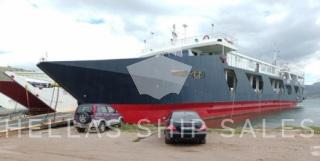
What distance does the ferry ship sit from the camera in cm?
2716

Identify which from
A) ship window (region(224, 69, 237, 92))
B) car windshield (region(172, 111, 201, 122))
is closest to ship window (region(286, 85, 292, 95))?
ship window (region(224, 69, 237, 92))

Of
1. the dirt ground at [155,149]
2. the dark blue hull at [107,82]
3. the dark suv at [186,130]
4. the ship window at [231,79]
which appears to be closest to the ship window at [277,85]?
the ship window at [231,79]

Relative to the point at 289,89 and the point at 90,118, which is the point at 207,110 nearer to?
the point at 90,118

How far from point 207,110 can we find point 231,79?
24.2 ft

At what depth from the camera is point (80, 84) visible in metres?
28.0

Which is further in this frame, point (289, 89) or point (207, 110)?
point (289, 89)

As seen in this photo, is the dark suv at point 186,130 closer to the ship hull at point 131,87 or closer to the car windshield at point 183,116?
the car windshield at point 183,116

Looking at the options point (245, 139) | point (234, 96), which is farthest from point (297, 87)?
point (245, 139)

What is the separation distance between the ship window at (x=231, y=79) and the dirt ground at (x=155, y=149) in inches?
765

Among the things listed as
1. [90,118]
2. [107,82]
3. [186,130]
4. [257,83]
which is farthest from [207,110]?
[186,130]

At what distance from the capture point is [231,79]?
40.2 meters

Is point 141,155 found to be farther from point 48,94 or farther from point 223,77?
point 48,94

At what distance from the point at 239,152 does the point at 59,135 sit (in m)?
10.2

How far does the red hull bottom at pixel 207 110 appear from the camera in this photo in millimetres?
27828
